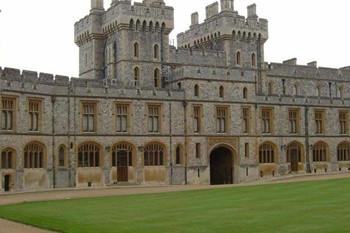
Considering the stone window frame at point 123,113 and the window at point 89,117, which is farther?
the stone window frame at point 123,113

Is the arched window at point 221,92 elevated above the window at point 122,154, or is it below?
above

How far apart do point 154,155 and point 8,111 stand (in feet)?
39.3

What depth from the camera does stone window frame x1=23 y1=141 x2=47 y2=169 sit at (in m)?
A: 38.3

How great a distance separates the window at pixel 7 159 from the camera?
3672 cm

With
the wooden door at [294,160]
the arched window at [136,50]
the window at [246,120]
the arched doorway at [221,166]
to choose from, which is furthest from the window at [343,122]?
the arched window at [136,50]

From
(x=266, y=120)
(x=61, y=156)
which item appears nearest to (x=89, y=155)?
(x=61, y=156)

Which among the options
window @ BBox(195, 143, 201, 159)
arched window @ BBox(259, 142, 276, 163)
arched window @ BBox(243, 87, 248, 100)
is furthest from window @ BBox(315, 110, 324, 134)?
window @ BBox(195, 143, 201, 159)

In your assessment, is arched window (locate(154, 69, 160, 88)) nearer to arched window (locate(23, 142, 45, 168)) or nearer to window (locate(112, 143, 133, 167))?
window (locate(112, 143, 133, 167))

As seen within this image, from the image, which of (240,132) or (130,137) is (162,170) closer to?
(130,137)

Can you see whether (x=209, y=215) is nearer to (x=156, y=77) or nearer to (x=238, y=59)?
(x=156, y=77)

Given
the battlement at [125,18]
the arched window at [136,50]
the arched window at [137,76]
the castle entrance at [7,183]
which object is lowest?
the castle entrance at [7,183]

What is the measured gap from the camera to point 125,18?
1873 inches

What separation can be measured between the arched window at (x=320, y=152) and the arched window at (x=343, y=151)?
1.88 meters

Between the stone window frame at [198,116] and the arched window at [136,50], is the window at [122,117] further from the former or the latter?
the arched window at [136,50]
